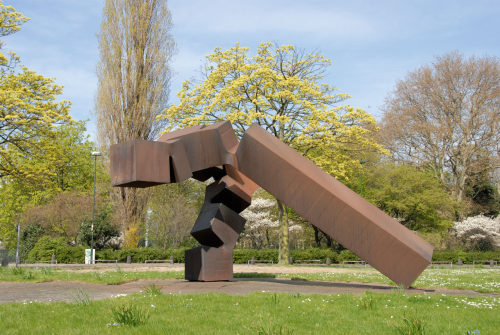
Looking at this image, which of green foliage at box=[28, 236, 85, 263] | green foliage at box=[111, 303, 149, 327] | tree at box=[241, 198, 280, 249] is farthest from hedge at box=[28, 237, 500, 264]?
green foliage at box=[111, 303, 149, 327]

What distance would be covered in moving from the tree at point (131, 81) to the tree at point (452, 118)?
19539 millimetres

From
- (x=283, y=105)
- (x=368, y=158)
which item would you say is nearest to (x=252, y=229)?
(x=368, y=158)

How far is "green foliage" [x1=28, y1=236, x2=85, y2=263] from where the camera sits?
32188mm

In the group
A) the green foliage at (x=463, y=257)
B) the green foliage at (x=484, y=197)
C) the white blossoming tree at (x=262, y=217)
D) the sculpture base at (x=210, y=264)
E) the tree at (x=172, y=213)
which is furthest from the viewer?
the white blossoming tree at (x=262, y=217)


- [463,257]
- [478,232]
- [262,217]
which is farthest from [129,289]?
[478,232]

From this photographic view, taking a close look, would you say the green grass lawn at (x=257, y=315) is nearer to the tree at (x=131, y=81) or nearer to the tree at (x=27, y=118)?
the tree at (x=27, y=118)

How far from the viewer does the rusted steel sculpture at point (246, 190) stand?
345 inches

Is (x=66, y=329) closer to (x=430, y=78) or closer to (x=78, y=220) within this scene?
(x=78, y=220)

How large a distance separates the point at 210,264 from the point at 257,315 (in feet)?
Answer: 13.7

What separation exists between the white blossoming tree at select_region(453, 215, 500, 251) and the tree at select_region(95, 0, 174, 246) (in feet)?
85.2

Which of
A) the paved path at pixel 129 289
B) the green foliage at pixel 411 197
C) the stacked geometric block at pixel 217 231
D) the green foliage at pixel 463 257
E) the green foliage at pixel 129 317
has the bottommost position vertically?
the green foliage at pixel 463 257

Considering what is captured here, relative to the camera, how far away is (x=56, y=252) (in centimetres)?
3222

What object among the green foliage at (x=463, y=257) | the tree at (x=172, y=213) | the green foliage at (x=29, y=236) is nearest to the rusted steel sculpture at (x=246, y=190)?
the green foliage at (x=463, y=257)

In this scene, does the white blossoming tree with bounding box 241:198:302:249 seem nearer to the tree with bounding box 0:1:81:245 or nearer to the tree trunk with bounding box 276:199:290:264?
the tree trunk with bounding box 276:199:290:264
